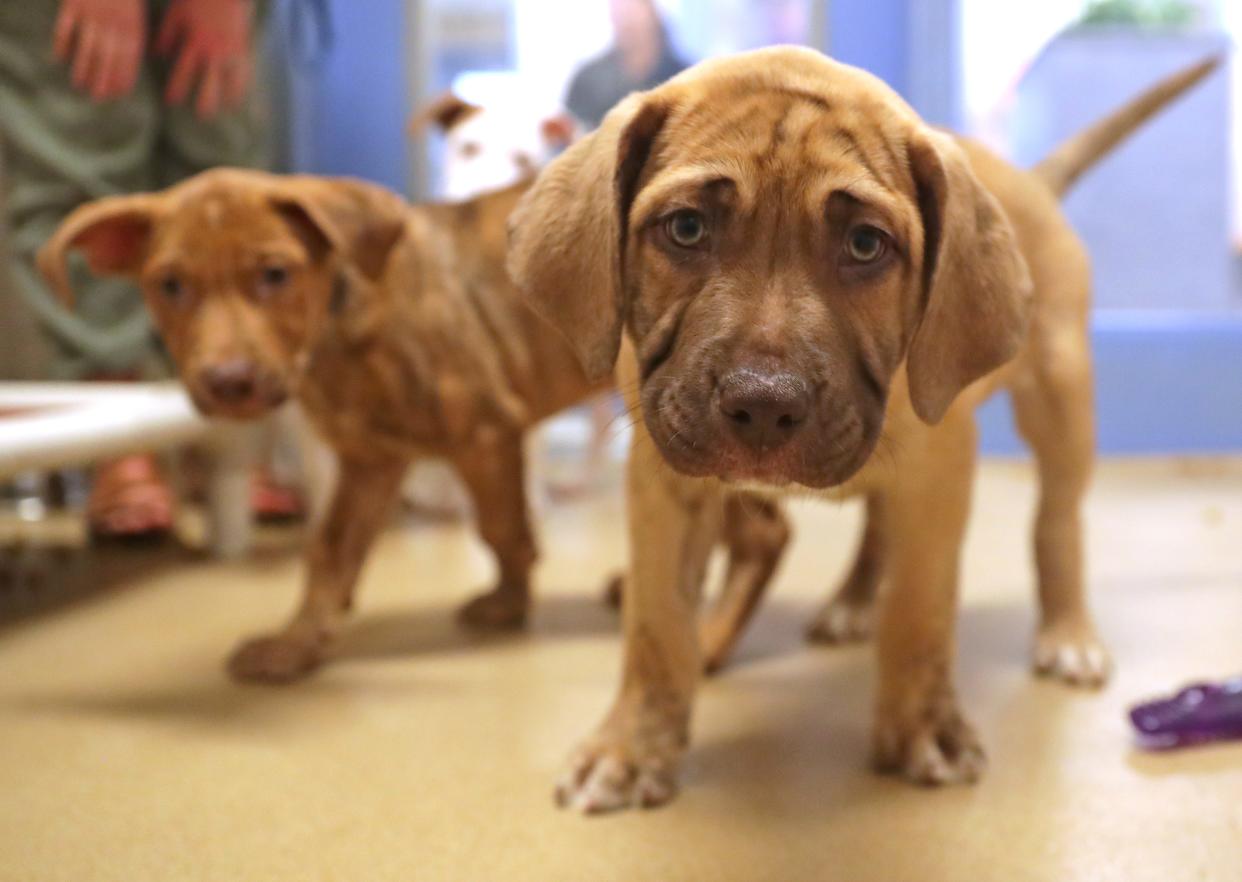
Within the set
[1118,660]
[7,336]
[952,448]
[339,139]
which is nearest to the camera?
[952,448]

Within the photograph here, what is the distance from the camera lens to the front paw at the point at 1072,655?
2.25 meters

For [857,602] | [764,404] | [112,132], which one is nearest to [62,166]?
[112,132]

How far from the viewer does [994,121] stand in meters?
5.38

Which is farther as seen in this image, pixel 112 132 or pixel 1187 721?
pixel 112 132

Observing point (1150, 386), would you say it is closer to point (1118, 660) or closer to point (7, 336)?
point (1118, 660)

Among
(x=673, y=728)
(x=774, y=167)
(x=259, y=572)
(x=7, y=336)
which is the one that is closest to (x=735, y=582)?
(x=673, y=728)

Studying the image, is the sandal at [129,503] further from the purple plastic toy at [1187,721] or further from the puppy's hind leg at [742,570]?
the purple plastic toy at [1187,721]

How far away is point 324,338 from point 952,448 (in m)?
1.30

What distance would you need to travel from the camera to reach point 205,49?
11.6 feet

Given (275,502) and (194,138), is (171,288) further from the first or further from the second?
(275,502)

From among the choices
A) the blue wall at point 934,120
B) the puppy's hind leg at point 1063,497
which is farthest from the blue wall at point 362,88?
the puppy's hind leg at point 1063,497

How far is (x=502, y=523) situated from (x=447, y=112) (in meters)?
1.55

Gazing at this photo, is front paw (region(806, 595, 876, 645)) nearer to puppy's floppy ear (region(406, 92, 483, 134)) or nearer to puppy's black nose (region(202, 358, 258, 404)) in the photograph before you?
puppy's black nose (region(202, 358, 258, 404))

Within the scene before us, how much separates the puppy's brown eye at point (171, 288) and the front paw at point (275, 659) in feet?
2.30
